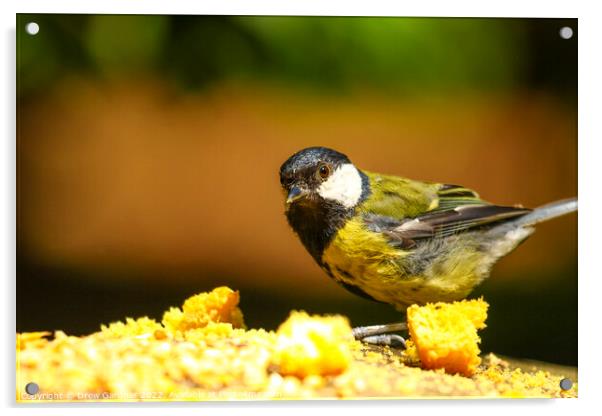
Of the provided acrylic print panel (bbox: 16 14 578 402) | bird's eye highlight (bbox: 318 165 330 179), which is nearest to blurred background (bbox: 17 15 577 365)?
acrylic print panel (bbox: 16 14 578 402)

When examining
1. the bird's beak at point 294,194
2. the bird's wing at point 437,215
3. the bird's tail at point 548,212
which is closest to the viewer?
the bird's beak at point 294,194

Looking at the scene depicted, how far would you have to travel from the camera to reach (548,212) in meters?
2.11

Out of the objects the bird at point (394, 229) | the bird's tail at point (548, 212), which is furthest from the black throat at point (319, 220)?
the bird's tail at point (548, 212)

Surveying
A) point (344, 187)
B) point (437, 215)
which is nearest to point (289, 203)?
point (344, 187)

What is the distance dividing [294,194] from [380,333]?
0.49 meters

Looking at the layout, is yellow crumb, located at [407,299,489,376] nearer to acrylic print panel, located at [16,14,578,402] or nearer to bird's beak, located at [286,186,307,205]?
acrylic print panel, located at [16,14,578,402]

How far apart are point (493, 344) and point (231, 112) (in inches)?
39.1

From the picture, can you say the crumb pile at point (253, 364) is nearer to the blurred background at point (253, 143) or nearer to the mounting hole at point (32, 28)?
the blurred background at point (253, 143)

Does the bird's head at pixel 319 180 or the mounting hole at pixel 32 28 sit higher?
the mounting hole at pixel 32 28

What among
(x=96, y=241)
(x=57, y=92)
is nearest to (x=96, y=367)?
(x=96, y=241)

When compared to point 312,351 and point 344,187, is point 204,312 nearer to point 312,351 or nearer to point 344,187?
point 312,351

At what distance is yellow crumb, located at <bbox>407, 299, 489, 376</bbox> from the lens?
75.1 inches

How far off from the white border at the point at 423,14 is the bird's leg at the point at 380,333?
168 millimetres

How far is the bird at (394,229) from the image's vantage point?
6.46ft
